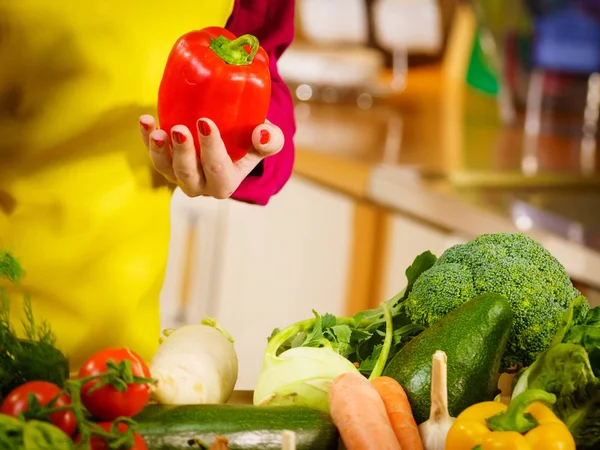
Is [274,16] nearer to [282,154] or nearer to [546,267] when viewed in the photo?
[282,154]

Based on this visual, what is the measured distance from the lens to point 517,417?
2.63 feet

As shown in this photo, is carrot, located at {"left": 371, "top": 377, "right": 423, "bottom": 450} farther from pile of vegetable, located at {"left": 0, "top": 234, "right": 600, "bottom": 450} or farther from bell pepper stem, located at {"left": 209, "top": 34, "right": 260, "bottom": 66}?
bell pepper stem, located at {"left": 209, "top": 34, "right": 260, "bottom": 66}

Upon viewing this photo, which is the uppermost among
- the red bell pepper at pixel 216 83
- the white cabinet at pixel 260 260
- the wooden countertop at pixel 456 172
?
the red bell pepper at pixel 216 83

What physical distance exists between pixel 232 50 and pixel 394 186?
1.64 m

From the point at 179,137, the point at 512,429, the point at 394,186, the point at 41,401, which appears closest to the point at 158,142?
the point at 179,137

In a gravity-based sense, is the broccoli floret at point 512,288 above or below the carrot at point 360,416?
above

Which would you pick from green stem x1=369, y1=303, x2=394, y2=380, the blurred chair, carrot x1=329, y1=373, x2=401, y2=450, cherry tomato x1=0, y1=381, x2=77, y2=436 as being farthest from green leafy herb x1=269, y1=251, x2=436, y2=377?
the blurred chair

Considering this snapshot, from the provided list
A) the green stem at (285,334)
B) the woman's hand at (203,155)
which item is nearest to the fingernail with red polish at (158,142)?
the woman's hand at (203,155)

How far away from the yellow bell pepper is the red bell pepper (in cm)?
37

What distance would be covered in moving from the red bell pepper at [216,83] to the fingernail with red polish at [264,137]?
0.01 m

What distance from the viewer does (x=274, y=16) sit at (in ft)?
4.27

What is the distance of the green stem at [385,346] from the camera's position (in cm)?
100

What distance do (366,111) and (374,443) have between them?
10.1ft

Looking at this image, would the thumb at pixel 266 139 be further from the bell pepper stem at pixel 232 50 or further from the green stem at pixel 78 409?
the green stem at pixel 78 409
